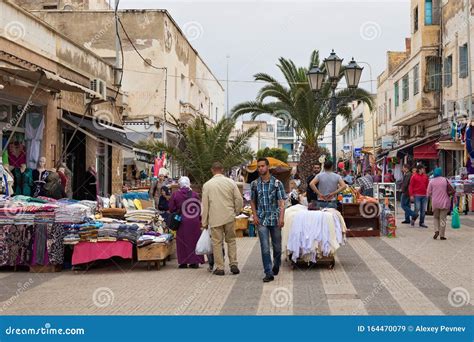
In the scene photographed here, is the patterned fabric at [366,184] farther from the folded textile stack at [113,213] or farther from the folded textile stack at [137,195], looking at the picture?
the folded textile stack at [113,213]

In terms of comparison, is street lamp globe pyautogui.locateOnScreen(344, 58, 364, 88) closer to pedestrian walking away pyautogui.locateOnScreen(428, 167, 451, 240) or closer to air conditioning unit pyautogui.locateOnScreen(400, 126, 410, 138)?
pedestrian walking away pyautogui.locateOnScreen(428, 167, 451, 240)

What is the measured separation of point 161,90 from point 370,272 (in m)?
21.1

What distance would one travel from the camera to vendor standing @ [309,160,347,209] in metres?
11.9

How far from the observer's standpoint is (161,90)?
29594 millimetres

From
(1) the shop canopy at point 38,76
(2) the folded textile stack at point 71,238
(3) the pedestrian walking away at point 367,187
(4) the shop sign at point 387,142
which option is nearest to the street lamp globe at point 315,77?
(3) the pedestrian walking away at point 367,187

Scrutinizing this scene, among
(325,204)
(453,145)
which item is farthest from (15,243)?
(453,145)

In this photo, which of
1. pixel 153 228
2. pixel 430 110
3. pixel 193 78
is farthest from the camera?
pixel 193 78

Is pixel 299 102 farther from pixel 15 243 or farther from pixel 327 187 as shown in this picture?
pixel 15 243

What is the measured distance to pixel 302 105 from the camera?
23.7m

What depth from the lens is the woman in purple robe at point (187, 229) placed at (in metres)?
10.7

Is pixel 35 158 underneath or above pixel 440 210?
above

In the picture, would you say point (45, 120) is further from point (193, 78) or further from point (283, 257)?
point (193, 78)

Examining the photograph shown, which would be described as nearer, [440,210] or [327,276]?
[327,276]
